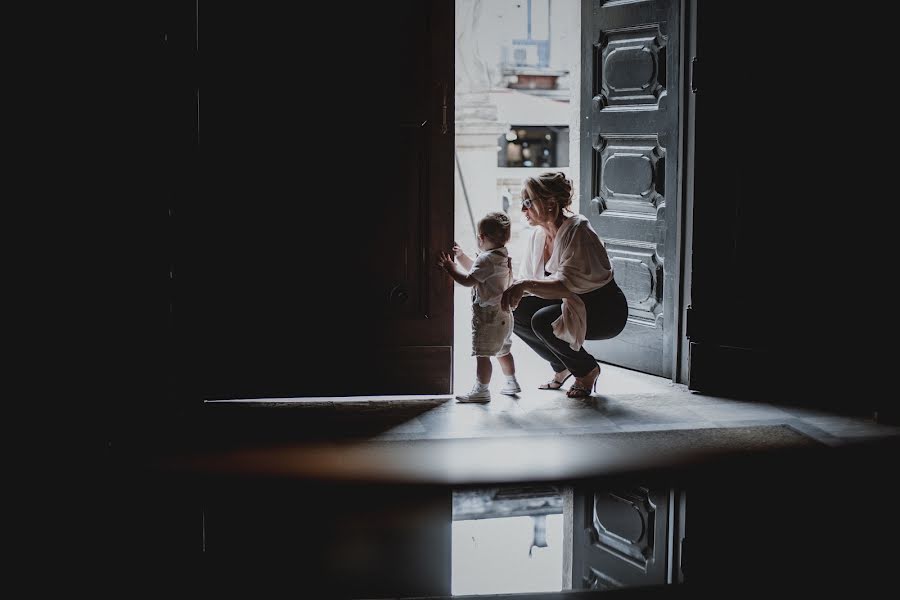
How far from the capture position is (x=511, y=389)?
191 inches

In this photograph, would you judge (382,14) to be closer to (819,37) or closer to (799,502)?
(819,37)

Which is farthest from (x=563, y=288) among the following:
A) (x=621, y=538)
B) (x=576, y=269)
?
(x=621, y=538)

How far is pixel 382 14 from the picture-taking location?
14.9 ft

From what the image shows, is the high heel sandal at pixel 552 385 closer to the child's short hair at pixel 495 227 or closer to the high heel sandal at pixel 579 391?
the high heel sandal at pixel 579 391

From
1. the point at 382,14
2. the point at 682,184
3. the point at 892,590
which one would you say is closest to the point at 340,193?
the point at 382,14

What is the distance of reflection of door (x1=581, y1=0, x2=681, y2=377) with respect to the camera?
5016 millimetres

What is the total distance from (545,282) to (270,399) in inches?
49.8

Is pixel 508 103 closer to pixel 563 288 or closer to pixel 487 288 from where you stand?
pixel 563 288

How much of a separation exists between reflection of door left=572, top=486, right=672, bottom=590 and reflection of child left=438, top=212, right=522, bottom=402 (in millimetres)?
1179

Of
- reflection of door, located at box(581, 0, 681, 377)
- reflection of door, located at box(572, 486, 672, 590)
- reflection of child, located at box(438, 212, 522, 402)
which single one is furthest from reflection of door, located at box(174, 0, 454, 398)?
reflection of door, located at box(572, 486, 672, 590)

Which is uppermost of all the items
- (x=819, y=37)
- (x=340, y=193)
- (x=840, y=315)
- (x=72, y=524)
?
(x=819, y=37)

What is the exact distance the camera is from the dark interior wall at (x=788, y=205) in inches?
177

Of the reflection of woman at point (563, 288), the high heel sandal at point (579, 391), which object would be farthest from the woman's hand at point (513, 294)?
the high heel sandal at point (579, 391)

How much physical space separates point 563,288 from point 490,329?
14.0 inches
